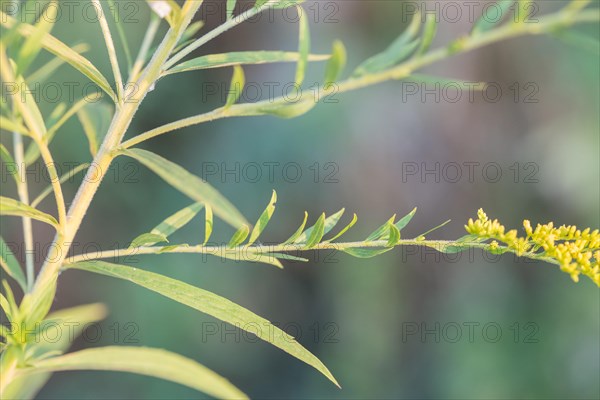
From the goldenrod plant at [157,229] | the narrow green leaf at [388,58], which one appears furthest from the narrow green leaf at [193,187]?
the narrow green leaf at [388,58]

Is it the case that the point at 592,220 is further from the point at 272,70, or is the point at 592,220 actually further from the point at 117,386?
the point at 117,386

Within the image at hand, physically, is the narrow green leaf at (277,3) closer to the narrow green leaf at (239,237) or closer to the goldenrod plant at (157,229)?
the goldenrod plant at (157,229)

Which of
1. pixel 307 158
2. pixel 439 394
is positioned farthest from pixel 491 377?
pixel 307 158

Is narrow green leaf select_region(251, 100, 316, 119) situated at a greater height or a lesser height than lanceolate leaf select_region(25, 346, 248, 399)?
greater

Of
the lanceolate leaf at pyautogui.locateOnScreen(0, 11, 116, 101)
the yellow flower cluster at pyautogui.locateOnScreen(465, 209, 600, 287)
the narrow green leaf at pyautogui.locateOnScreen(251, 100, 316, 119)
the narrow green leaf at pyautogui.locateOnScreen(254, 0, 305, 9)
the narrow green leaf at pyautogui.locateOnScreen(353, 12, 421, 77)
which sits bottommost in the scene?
the yellow flower cluster at pyautogui.locateOnScreen(465, 209, 600, 287)

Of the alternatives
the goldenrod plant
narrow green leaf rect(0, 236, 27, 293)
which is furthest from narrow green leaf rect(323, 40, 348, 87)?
narrow green leaf rect(0, 236, 27, 293)

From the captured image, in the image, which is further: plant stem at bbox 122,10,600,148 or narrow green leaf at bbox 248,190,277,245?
narrow green leaf at bbox 248,190,277,245

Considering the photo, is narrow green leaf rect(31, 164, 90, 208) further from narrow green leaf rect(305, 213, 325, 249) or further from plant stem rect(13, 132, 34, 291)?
narrow green leaf rect(305, 213, 325, 249)
